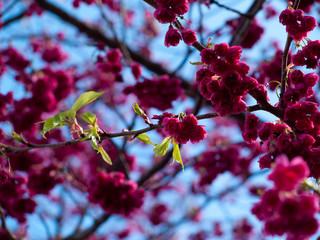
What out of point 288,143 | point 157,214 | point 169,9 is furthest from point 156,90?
point 157,214

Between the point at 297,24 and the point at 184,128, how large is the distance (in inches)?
29.6

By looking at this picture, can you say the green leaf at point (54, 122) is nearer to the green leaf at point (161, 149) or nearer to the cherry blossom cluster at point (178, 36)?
the green leaf at point (161, 149)

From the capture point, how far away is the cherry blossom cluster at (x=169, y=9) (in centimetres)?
150

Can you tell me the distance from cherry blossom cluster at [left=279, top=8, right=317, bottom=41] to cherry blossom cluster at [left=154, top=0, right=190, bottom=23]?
0.50m

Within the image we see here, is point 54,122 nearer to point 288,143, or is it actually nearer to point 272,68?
point 288,143

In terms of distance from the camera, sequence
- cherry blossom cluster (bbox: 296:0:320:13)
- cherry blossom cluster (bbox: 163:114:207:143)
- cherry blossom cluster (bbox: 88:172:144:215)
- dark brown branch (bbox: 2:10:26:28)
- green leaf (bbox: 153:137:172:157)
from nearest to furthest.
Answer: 1. cherry blossom cluster (bbox: 163:114:207:143)
2. green leaf (bbox: 153:137:172:157)
3. cherry blossom cluster (bbox: 88:172:144:215)
4. cherry blossom cluster (bbox: 296:0:320:13)
5. dark brown branch (bbox: 2:10:26:28)

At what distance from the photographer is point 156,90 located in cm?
312

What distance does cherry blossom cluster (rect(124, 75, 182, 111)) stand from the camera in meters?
3.15

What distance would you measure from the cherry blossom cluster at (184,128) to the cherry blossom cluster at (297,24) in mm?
643

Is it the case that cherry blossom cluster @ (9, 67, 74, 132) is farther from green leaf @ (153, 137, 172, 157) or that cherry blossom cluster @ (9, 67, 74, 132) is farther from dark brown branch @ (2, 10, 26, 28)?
green leaf @ (153, 137, 172, 157)

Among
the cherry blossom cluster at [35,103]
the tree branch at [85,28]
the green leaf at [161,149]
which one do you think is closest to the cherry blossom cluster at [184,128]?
the green leaf at [161,149]

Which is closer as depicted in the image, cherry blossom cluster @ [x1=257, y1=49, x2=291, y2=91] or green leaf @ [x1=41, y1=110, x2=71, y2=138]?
green leaf @ [x1=41, y1=110, x2=71, y2=138]

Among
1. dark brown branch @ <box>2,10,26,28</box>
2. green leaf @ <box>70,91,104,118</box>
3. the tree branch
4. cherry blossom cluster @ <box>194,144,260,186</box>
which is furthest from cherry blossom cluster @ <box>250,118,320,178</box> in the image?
dark brown branch @ <box>2,10,26,28</box>

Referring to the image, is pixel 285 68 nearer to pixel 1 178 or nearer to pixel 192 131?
pixel 192 131
